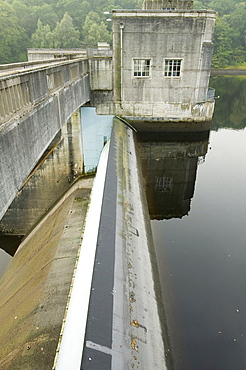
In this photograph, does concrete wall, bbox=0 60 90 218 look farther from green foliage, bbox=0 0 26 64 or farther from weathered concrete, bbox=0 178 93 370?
green foliage, bbox=0 0 26 64

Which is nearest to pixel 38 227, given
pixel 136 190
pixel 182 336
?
pixel 136 190

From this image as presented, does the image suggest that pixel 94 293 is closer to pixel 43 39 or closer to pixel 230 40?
pixel 43 39

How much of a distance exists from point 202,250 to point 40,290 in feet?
16.6

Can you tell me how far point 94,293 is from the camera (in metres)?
4.56

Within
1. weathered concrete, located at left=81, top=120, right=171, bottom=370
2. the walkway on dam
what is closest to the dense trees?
the walkway on dam

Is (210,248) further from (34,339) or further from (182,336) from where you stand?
(34,339)

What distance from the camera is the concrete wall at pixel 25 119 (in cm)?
476

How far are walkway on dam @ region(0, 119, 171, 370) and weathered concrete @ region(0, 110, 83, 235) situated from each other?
10.9 feet

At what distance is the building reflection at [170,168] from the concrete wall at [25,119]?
5.57 meters

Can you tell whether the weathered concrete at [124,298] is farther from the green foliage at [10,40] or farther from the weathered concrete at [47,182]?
the green foliage at [10,40]

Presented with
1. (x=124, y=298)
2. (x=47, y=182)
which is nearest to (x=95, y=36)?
(x=47, y=182)

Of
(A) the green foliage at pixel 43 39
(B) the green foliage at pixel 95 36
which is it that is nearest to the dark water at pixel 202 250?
(B) the green foliage at pixel 95 36

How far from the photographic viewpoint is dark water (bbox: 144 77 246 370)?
249 inches

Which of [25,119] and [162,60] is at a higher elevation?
[162,60]
